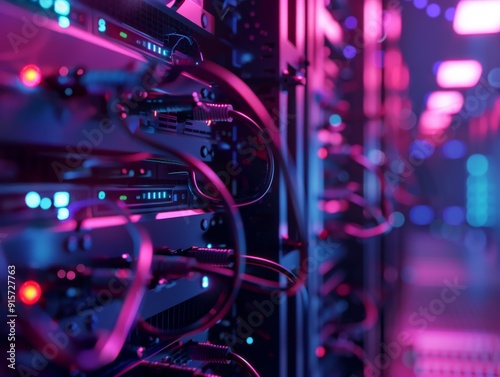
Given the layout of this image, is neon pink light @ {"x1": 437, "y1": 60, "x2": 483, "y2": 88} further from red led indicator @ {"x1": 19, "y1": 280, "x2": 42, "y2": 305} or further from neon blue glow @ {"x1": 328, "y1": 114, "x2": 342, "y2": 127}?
red led indicator @ {"x1": 19, "y1": 280, "x2": 42, "y2": 305}

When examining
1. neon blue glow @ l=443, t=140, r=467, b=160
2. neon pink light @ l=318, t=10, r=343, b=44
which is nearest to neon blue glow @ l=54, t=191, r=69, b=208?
neon pink light @ l=318, t=10, r=343, b=44

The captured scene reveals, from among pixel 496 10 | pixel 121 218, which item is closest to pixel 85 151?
pixel 121 218

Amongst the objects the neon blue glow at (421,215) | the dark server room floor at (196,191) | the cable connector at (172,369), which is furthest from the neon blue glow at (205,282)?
the neon blue glow at (421,215)

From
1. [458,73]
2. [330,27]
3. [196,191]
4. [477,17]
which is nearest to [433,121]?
[458,73]

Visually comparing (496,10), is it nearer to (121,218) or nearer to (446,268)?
(446,268)

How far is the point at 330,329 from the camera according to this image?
4.44ft

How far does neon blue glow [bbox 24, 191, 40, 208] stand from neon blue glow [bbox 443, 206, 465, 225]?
2437 mm

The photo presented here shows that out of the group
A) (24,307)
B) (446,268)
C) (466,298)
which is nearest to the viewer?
(24,307)

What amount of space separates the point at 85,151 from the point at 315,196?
0.60m

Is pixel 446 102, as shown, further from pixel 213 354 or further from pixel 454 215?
pixel 213 354

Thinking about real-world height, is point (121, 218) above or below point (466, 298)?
above

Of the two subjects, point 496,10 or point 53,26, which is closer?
point 53,26

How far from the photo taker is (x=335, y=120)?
4.59ft

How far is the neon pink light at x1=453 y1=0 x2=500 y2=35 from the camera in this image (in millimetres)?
1880
